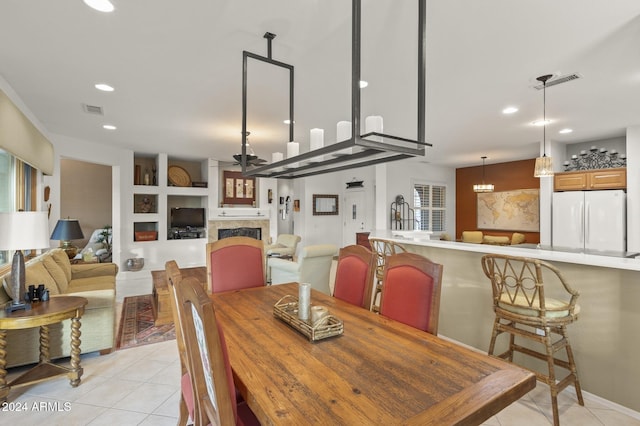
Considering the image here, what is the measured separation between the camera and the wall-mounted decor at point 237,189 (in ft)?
25.6

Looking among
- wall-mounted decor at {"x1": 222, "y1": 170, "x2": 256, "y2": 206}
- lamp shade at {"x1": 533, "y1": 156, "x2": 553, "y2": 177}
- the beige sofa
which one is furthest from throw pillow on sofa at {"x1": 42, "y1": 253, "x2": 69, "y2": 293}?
lamp shade at {"x1": 533, "y1": 156, "x2": 553, "y2": 177}

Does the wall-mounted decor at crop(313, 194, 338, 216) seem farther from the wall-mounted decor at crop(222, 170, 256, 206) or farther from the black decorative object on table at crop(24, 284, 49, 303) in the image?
the black decorative object on table at crop(24, 284, 49, 303)

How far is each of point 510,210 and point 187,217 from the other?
7.64 m

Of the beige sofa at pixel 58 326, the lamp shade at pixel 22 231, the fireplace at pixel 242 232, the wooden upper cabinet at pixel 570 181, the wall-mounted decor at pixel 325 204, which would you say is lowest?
the beige sofa at pixel 58 326

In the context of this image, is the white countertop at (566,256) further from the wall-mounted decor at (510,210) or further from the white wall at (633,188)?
the wall-mounted decor at (510,210)

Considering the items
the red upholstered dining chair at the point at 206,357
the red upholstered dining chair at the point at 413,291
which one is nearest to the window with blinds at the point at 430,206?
the red upholstered dining chair at the point at 413,291

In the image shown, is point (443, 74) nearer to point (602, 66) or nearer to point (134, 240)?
point (602, 66)

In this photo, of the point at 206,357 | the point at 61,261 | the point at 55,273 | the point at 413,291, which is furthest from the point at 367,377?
the point at 61,261

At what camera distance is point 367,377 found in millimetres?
1188

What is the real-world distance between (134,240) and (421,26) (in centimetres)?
682

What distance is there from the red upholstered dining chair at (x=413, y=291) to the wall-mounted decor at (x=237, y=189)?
20.8 ft

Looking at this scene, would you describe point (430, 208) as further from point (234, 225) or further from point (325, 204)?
point (234, 225)

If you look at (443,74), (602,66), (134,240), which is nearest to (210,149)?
(134,240)

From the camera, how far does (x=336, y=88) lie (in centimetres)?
318
